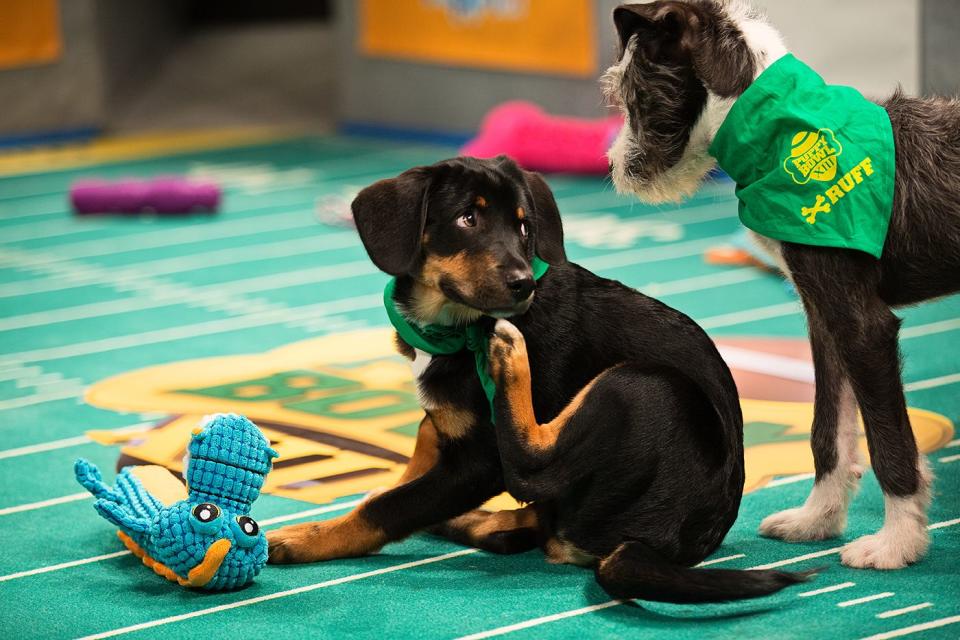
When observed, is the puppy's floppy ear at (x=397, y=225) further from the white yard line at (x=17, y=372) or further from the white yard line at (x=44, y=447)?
the white yard line at (x=17, y=372)

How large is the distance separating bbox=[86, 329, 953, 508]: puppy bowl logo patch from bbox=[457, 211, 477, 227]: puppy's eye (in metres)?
1.10

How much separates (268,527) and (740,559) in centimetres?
144

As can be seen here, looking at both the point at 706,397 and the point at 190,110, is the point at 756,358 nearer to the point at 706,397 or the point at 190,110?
the point at 706,397

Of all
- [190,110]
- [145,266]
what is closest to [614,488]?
[145,266]

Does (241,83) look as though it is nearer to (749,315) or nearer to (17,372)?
(17,372)

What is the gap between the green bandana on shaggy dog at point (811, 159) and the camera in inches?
148

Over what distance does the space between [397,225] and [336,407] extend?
76.1 inches

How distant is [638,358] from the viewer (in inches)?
154

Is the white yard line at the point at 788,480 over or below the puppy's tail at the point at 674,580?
below

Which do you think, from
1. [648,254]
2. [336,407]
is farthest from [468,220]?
[648,254]

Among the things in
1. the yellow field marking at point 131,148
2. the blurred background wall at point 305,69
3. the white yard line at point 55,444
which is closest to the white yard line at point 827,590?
the white yard line at point 55,444

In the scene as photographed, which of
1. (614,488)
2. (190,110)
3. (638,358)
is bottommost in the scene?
(190,110)

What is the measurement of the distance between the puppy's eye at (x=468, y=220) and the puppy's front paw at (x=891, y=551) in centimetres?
137

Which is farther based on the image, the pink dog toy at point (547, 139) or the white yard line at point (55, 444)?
the pink dog toy at point (547, 139)
